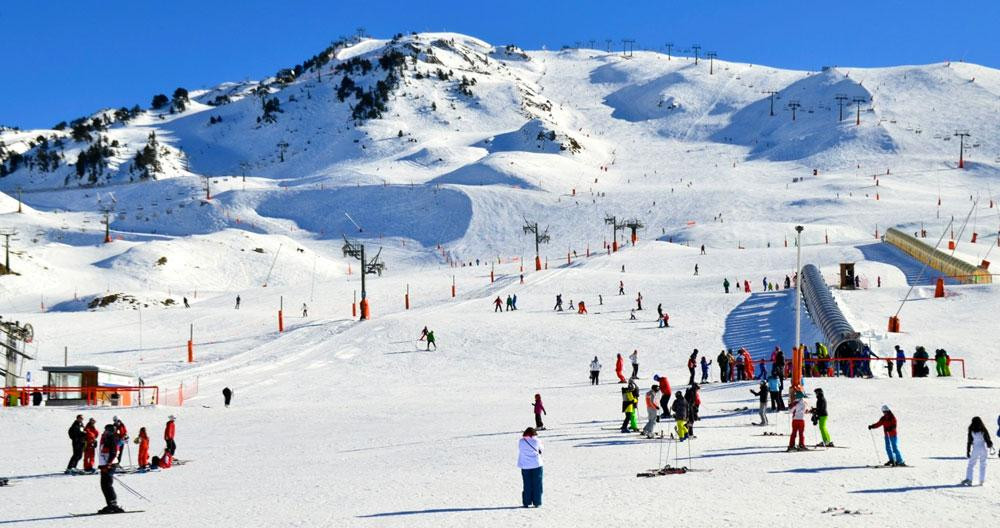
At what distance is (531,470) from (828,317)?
82.4ft

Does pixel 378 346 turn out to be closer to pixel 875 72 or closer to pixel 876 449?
pixel 876 449

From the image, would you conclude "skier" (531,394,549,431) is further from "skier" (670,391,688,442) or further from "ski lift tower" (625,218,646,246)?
"ski lift tower" (625,218,646,246)

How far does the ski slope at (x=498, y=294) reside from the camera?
1670cm

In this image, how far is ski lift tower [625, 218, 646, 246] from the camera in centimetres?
8597

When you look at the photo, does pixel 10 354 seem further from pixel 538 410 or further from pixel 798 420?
pixel 798 420

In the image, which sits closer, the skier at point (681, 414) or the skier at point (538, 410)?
the skier at point (681, 414)

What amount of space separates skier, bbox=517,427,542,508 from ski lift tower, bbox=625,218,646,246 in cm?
6756

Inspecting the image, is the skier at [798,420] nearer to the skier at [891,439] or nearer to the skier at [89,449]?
the skier at [891,439]

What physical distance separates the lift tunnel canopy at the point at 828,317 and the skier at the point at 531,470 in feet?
63.3

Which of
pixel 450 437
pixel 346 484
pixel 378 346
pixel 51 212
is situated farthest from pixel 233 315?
pixel 51 212

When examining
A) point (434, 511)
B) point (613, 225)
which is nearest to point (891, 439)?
point (434, 511)

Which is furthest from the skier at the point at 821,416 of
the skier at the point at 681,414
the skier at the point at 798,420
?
the skier at the point at 681,414

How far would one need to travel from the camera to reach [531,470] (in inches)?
580

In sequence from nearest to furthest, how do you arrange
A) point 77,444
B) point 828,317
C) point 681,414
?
point 77,444 < point 681,414 < point 828,317
